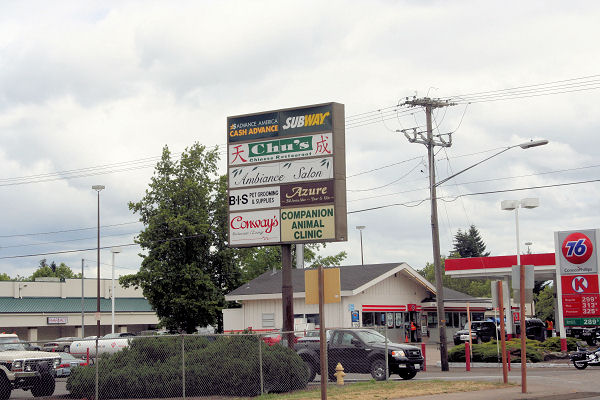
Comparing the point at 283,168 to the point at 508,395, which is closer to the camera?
the point at 508,395

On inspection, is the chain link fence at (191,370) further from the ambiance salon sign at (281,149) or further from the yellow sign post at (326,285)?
the ambiance salon sign at (281,149)

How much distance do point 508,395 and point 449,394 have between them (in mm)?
1396

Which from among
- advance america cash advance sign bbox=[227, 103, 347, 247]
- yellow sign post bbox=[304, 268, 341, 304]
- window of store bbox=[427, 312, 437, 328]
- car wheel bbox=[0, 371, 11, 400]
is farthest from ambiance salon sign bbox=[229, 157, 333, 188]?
window of store bbox=[427, 312, 437, 328]

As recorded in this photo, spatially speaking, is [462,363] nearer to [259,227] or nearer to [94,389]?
[259,227]

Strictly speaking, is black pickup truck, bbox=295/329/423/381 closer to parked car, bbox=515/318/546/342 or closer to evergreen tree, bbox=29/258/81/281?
parked car, bbox=515/318/546/342

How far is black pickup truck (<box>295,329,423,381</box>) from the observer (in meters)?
24.2

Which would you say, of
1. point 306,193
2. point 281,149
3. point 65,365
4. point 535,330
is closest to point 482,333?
point 535,330

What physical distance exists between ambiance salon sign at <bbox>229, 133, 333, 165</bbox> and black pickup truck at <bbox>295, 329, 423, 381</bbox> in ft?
18.2

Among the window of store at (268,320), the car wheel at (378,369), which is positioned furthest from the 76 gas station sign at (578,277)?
the window of store at (268,320)

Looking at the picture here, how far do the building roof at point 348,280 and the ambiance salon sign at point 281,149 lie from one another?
67.2ft

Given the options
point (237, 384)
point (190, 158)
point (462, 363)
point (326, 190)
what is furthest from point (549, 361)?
point (190, 158)

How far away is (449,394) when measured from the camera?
19422mm

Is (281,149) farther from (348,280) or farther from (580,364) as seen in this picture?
(348,280)

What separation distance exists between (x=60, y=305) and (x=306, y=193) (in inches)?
2136
